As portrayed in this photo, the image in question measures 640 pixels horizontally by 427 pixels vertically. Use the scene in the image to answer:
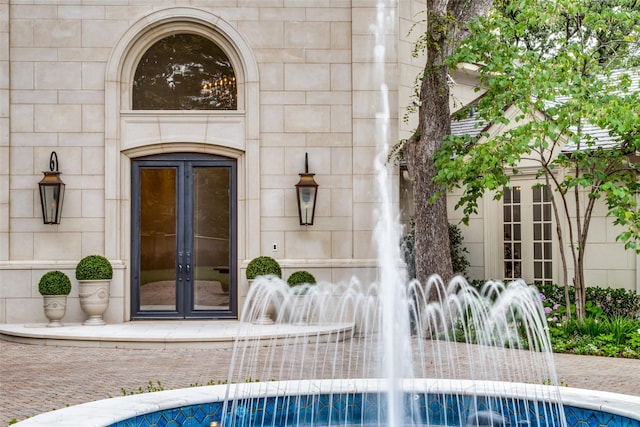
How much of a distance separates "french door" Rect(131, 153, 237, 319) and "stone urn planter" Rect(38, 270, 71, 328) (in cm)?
142

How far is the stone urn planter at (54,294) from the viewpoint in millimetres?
15359

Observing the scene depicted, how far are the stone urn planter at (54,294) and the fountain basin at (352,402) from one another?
7.89m

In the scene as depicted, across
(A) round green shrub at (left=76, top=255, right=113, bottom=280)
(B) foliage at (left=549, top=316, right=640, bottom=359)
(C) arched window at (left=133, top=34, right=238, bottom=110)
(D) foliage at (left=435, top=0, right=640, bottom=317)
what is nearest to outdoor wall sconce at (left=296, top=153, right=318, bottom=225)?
(C) arched window at (left=133, top=34, right=238, bottom=110)

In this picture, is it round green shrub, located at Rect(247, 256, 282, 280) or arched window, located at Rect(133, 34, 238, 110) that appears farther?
arched window, located at Rect(133, 34, 238, 110)

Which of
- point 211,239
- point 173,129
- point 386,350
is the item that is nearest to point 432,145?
point 211,239

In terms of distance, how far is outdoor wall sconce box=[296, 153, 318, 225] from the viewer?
1608 centimetres

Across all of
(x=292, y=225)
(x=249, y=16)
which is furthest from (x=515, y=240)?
(x=249, y=16)

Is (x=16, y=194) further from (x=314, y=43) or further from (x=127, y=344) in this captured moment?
(x=314, y=43)

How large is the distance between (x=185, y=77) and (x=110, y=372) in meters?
7.26

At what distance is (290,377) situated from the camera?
36.6ft

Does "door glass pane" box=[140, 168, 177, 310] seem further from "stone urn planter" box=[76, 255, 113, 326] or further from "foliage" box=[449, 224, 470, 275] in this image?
"foliage" box=[449, 224, 470, 275]

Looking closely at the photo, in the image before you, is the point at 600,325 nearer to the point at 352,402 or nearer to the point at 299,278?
the point at 299,278

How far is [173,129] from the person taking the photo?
16438 mm

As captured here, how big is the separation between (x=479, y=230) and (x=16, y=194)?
376 inches
